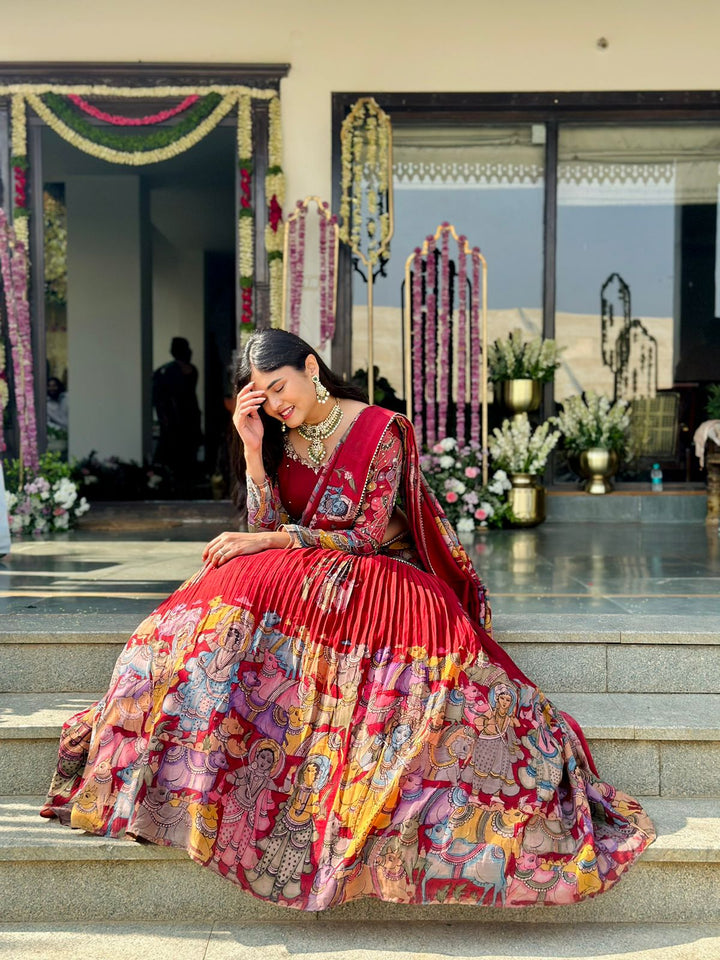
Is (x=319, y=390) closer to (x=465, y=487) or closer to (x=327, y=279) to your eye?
(x=465, y=487)

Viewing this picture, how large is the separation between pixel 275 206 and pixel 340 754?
5.02 m

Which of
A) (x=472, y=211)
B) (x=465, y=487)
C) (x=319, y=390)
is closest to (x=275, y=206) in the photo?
(x=472, y=211)

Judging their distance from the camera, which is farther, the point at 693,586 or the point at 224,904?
the point at 693,586

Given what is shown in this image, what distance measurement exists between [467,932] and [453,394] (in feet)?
15.8

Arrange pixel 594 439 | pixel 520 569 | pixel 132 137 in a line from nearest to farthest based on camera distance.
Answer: pixel 520 569
pixel 132 137
pixel 594 439

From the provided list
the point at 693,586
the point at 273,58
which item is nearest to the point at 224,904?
the point at 693,586

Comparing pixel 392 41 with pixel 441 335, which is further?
pixel 441 335

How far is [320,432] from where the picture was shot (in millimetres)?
2869

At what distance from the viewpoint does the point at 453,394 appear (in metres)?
6.71

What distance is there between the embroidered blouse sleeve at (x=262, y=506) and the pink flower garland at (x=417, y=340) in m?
3.92

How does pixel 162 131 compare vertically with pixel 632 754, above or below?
above

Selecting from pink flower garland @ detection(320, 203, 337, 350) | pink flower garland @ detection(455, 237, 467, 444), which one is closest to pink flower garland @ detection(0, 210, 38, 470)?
pink flower garland @ detection(320, 203, 337, 350)

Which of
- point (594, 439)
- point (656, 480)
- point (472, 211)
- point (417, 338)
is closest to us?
point (417, 338)

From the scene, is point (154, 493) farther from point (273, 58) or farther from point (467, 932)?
point (467, 932)
